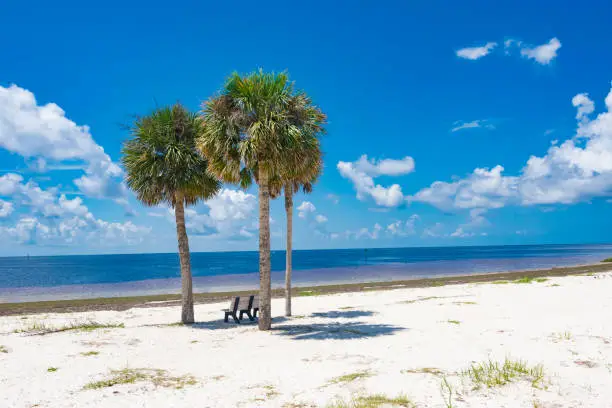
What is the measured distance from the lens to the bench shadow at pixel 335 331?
13.0 m

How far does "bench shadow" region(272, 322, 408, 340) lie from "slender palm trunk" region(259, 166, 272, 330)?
0.67 metres

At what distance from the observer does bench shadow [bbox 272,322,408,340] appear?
13.0 meters

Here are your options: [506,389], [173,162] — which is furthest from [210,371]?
[173,162]

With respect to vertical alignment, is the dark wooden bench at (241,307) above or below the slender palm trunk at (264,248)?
below

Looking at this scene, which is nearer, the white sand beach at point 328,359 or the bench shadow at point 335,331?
the white sand beach at point 328,359

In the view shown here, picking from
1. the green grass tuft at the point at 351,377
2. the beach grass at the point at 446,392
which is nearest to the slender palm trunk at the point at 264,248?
the green grass tuft at the point at 351,377

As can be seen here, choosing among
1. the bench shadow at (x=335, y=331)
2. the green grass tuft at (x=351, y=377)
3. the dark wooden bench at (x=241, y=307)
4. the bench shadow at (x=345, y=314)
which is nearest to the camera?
the green grass tuft at (x=351, y=377)

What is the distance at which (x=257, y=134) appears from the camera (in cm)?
1362

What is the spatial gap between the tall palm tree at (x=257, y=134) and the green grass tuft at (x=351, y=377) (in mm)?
6300

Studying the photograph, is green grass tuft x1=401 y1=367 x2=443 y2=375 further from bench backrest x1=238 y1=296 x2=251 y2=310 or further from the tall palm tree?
bench backrest x1=238 y1=296 x2=251 y2=310

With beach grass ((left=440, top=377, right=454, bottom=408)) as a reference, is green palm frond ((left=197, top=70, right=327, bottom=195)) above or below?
above

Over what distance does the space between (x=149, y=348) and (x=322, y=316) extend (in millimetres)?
7998

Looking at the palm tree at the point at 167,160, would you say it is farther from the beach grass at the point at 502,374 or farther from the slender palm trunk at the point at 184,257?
the beach grass at the point at 502,374

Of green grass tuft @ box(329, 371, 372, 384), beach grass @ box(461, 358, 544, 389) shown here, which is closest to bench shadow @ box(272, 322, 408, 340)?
green grass tuft @ box(329, 371, 372, 384)
